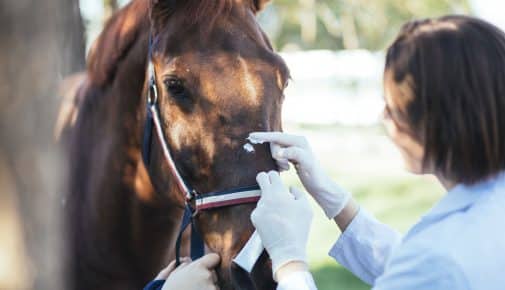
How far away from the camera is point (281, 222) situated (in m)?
1.94

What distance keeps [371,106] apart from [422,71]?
16.0 m

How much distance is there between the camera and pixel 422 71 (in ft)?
5.14

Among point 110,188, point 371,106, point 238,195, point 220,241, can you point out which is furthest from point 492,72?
point 371,106

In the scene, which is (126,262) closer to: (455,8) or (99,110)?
(99,110)

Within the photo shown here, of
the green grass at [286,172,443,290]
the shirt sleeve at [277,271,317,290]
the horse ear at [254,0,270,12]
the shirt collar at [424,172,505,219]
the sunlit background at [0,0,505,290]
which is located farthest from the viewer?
the sunlit background at [0,0,505,290]

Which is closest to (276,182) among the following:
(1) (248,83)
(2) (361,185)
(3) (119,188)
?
(1) (248,83)

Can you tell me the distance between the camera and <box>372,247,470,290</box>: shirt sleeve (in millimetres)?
1463

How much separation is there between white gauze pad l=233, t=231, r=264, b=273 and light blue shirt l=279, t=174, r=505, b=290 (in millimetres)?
508

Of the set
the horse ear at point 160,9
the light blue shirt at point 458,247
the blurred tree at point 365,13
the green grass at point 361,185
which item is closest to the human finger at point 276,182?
the light blue shirt at point 458,247

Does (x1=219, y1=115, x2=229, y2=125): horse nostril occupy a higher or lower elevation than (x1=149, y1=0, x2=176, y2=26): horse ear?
lower

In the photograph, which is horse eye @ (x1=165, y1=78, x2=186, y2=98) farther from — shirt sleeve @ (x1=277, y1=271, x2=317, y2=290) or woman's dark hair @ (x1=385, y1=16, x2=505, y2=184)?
woman's dark hair @ (x1=385, y1=16, x2=505, y2=184)

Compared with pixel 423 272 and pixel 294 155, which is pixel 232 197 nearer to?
pixel 294 155

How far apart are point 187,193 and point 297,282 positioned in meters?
0.69

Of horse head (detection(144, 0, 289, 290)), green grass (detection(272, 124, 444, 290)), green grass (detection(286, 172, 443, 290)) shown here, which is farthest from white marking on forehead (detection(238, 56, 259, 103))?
green grass (detection(286, 172, 443, 290))
